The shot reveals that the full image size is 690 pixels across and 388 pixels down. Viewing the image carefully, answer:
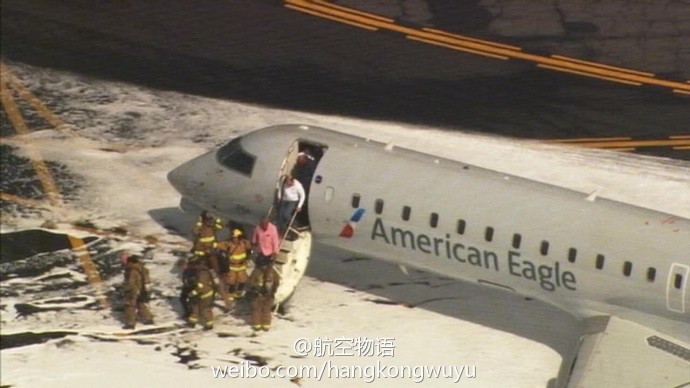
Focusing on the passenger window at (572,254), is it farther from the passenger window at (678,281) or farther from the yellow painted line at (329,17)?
the yellow painted line at (329,17)

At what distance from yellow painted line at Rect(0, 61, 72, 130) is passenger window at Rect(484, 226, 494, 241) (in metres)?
17.1

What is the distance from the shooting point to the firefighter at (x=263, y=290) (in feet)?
114

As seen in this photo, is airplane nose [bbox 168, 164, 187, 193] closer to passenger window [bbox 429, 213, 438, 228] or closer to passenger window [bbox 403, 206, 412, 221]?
passenger window [bbox 403, 206, 412, 221]

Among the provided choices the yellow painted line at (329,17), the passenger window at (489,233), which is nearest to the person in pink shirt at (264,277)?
the passenger window at (489,233)

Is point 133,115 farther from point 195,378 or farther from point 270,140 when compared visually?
point 195,378

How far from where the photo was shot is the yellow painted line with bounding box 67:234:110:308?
36.7 metres

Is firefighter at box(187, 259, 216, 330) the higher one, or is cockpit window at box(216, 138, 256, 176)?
cockpit window at box(216, 138, 256, 176)

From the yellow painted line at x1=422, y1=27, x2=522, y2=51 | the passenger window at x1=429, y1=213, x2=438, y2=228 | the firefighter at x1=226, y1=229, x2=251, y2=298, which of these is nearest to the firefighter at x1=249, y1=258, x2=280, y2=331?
the firefighter at x1=226, y1=229, x2=251, y2=298

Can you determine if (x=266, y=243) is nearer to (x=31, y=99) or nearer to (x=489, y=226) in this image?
(x=489, y=226)

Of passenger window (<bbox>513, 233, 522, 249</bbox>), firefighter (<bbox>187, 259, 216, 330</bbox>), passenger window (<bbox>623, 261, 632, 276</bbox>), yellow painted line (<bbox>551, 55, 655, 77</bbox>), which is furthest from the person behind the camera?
yellow painted line (<bbox>551, 55, 655, 77</bbox>)

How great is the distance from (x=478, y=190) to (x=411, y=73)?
48.5 feet

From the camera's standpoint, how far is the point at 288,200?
36.1m

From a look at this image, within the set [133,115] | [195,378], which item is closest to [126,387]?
[195,378]

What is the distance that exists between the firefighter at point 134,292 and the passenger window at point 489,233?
27.8ft
